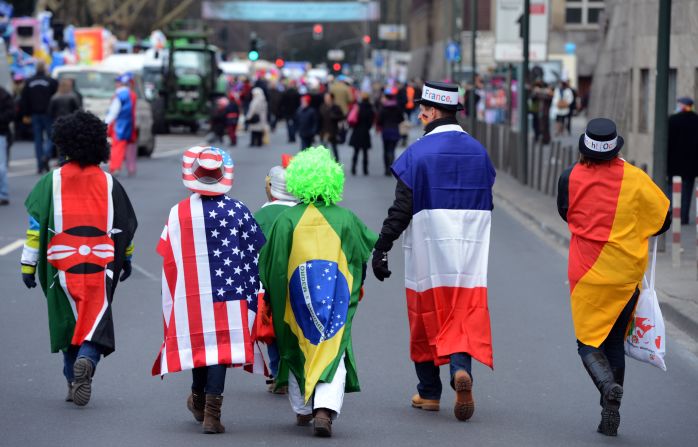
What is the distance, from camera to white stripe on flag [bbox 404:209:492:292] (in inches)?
287

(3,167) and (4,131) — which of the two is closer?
(3,167)

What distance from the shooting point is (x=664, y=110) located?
48.5 ft

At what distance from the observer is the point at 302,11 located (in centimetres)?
11912

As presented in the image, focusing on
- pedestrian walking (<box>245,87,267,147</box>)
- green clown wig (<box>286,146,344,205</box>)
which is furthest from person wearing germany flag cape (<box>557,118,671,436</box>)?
pedestrian walking (<box>245,87,267,147</box>)

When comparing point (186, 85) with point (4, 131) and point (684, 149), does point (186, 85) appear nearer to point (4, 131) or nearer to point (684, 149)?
point (4, 131)

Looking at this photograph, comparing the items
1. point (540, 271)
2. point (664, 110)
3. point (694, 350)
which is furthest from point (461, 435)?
point (664, 110)

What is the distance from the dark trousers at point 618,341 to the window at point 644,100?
1819cm

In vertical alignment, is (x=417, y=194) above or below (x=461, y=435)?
above

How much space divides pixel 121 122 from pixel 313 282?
1781cm

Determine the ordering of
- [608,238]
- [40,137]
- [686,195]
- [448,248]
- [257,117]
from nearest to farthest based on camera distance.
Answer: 1. [608,238]
2. [448,248]
3. [686,195]
4. [40,137]
5. [257,117]

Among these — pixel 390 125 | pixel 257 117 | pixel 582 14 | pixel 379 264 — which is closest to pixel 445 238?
pixel 379 264

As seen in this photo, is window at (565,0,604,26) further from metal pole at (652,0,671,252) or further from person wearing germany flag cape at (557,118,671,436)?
person wearing germany flag cape at (557,118,671,436)

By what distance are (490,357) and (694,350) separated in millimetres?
2912

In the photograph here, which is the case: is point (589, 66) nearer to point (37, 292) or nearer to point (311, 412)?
point (37, 292)
